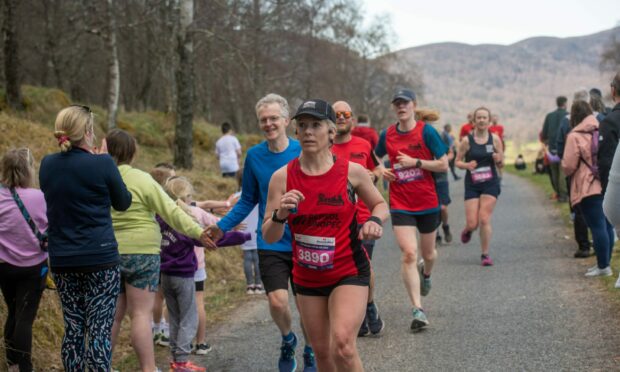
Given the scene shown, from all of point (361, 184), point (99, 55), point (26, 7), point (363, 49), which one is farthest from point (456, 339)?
point (363, 49)

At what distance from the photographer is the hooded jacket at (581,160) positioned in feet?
32.0

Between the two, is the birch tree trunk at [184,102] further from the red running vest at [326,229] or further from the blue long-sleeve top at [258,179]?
the red running vest at [326,229]

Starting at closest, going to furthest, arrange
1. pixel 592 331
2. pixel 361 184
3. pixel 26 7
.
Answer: pixel 361 184 → pixel 592 331 → pixel 26 7

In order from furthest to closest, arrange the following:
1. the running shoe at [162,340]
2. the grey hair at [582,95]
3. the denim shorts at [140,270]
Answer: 1. the grey hair at [582,95]
2. the running shoe at [162,340]
3. the denim shorts at [140,270]

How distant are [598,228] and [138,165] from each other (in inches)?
427

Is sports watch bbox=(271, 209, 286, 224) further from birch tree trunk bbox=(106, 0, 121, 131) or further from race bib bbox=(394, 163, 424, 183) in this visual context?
birch tree trunk bbox=(106, 0, 121, 131)

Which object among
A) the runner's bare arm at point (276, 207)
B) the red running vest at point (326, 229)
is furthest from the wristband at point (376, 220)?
the runner's bare arm at point (276, 207)

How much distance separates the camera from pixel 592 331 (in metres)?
7.10

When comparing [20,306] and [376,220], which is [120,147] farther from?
[376,220]

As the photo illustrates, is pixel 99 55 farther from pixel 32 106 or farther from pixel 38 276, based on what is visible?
pixel 38 276

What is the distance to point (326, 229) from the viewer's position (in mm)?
4723

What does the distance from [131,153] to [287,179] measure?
1490mm

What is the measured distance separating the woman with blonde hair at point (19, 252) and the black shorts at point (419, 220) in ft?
11.8

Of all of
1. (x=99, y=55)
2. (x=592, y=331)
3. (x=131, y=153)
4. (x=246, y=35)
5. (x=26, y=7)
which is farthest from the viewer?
(x=99, y=55)
